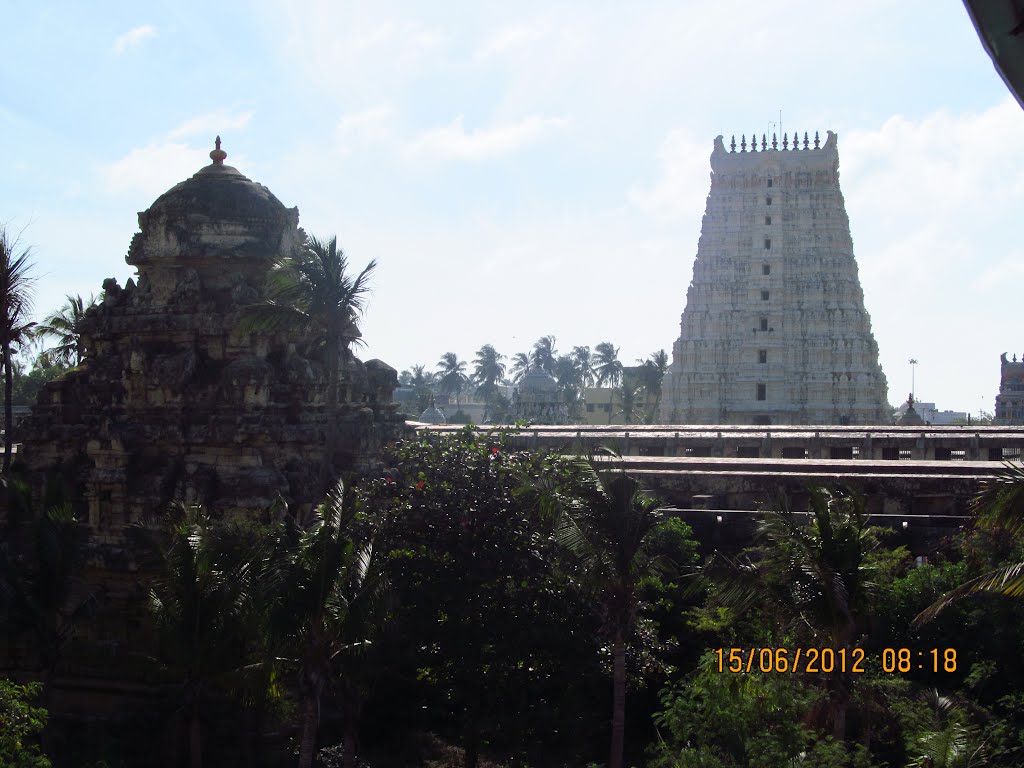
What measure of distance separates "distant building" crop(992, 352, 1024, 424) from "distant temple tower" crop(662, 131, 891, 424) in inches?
970

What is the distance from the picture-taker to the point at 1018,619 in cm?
1379

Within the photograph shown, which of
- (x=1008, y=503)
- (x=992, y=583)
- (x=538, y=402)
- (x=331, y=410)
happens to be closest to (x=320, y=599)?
(x=331, y=410)

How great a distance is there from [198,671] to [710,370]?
50.3m

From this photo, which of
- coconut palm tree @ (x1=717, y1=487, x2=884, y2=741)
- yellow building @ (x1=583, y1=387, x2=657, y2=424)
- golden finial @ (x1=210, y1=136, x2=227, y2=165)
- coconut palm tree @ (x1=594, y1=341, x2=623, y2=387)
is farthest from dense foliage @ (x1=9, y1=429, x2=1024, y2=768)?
coconut palm tree @ (x1=594, y1=341, x2=623, y2=387)

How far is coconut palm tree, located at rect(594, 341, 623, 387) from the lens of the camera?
12606cm

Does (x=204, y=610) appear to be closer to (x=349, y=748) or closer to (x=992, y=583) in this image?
(x=349, y=748)

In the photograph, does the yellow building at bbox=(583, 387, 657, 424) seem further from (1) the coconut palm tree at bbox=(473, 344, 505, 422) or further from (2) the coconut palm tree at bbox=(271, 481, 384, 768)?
(2) the coconut palm tree at bbox=(271, 481, 384, 768)

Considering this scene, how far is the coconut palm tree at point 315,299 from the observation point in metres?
17.1

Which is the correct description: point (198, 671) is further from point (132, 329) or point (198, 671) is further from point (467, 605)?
point (132, 329)

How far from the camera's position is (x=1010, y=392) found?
3226 inches

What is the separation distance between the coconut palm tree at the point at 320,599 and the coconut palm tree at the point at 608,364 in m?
114

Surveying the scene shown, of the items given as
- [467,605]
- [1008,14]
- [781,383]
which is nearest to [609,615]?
[467,605]
